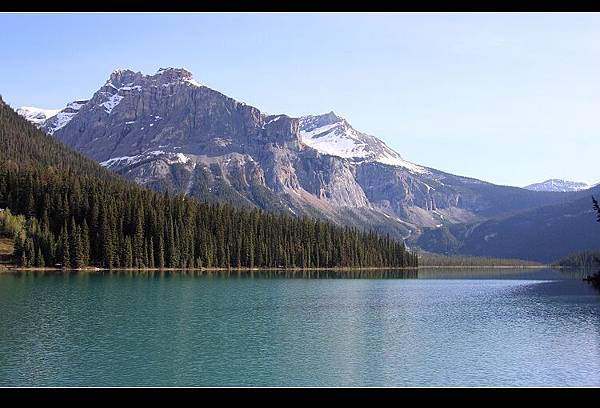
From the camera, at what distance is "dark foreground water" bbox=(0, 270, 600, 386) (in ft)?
141

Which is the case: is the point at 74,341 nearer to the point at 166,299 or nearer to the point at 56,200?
the point at 166,299

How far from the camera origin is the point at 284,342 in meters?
56.3

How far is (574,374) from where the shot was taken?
1751 inches

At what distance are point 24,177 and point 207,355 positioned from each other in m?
168

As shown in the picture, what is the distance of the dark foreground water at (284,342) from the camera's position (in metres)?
42.9

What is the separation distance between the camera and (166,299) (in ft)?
307
